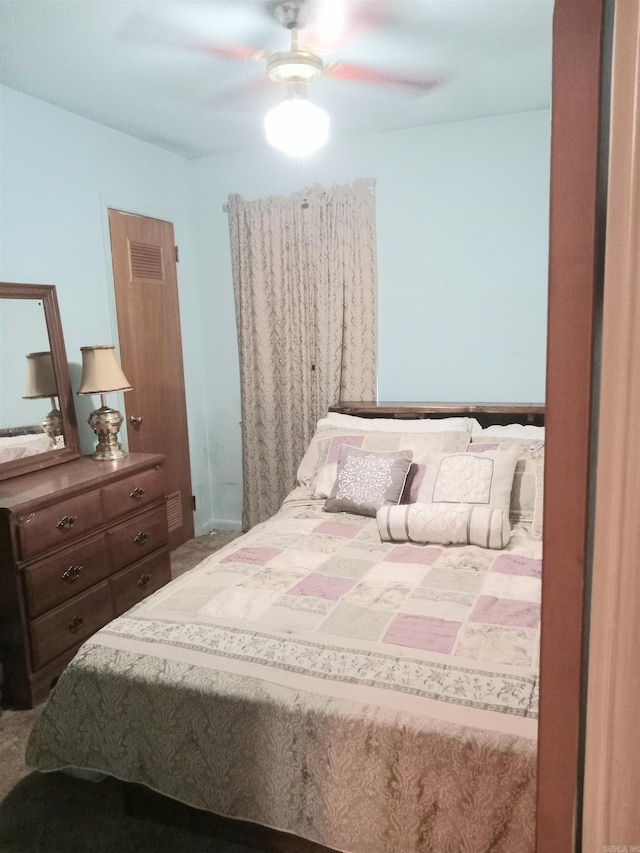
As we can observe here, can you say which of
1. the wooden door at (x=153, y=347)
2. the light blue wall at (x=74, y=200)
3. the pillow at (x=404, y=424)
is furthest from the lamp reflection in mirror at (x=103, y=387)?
the pillow at (x=404, y=424)

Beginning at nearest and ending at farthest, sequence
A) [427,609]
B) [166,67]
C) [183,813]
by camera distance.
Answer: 1. [183,813]
2. [427,609]
3. [166,67]

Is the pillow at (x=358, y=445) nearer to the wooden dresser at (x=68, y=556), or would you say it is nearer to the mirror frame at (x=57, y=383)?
the wooden dresser at (x=68, y=556)

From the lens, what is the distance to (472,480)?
2486 mm

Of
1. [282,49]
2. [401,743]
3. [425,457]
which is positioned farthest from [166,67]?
[401,743]

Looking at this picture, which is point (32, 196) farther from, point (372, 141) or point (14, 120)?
point (372, 141)

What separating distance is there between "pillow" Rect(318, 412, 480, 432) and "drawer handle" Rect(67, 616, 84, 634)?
147 cm

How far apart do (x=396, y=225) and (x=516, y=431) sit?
1450 millimetres

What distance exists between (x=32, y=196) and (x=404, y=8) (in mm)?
1837

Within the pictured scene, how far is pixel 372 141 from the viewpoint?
11.4ft

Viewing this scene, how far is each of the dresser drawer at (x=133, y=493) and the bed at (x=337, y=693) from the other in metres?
0.76

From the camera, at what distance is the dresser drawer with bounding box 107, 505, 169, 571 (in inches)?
108

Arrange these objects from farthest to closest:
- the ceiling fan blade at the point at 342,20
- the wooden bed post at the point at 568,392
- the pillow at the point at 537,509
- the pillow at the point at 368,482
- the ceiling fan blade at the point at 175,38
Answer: the pillow at the point at 368,482
the pillow at the point at 537,509
the ceiling fan blade at the point at 175,38
the ceiling fan blade at the point at 342,20
the wooden bed post at the point at 568,392

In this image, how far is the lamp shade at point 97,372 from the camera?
2865 mm

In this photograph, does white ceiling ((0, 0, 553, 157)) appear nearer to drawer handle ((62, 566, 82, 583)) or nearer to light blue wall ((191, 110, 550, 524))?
light blue wall ((191, 110, 550, 524))
